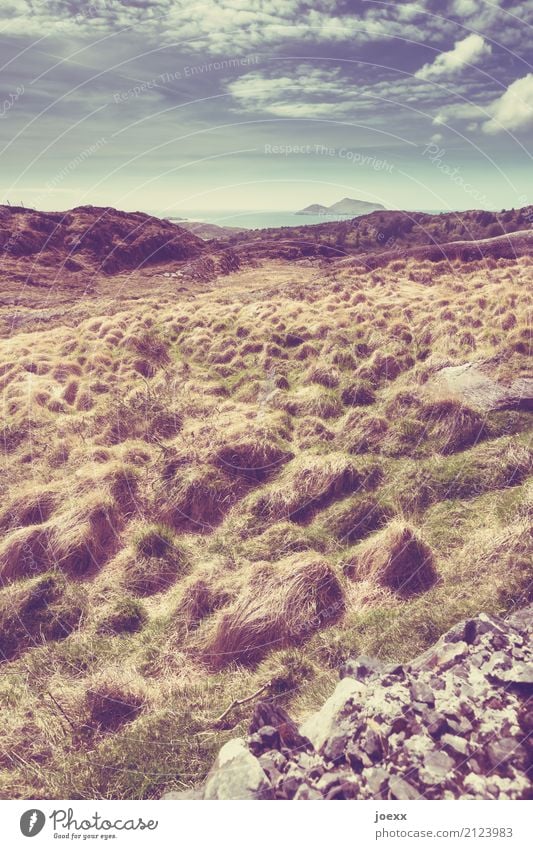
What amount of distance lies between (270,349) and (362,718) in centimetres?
1295

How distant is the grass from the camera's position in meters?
5.61

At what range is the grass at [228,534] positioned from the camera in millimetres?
5613

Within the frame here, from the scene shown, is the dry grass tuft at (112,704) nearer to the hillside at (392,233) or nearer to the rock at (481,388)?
the rock at (481,388)

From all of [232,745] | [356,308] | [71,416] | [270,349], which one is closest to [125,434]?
[71,416]

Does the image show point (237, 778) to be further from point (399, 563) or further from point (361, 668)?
point (399, 563)

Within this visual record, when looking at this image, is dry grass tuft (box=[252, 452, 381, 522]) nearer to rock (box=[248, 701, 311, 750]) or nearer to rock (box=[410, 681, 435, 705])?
rock (box=[248, 701, 311, 750])

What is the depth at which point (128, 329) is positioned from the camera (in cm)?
1992

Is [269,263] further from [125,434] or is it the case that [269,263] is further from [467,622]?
[467,622]

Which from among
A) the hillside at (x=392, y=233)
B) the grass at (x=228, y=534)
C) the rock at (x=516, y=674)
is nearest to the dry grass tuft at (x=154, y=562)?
the grass at (x=228, y=534)

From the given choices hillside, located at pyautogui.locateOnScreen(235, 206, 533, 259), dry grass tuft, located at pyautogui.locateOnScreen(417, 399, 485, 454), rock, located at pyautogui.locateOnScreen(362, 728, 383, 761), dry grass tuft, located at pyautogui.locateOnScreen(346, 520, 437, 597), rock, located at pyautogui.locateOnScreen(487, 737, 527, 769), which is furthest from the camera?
hillside, located at pyautogui.locateOnScreen(235, 206, 533, 259)

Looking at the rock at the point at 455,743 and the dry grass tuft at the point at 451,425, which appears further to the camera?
the dry grass tuft at the point at 451,425

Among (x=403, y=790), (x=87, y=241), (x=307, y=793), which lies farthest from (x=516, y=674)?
(x=87, y=241)

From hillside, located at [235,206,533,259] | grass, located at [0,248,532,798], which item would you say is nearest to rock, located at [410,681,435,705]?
grass, located at [0,248,532,798]

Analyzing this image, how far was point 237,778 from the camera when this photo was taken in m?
4.19
